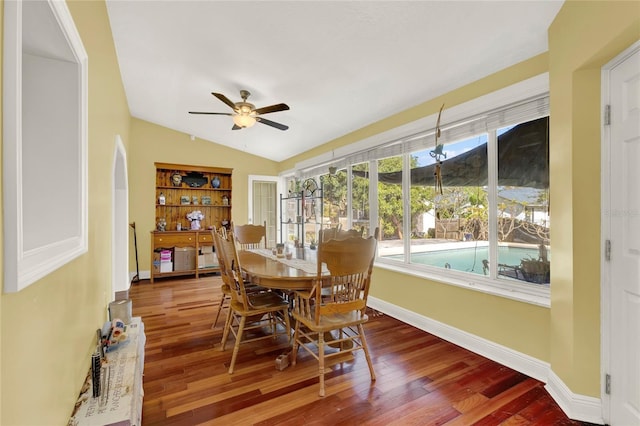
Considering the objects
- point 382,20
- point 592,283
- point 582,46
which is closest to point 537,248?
point 592,283

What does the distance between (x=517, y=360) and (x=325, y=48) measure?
301 cm

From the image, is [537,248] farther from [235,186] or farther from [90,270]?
[235,186]

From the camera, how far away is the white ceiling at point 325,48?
207cm

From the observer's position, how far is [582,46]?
1.74 meters

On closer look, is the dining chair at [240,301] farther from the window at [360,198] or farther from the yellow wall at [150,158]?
the yellow wall at [150,158]

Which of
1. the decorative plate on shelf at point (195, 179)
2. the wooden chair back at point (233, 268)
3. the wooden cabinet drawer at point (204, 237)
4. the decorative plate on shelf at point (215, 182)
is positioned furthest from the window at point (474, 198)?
the decorative plate on shelf at point (195, 179)

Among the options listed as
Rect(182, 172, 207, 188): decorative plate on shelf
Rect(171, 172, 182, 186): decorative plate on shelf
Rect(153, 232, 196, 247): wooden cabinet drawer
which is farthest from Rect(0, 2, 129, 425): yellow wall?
Rect(182, 172, 207, 188): decorative plate on shelf

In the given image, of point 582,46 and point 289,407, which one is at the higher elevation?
point 582,46

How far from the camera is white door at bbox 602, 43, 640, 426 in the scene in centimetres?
159

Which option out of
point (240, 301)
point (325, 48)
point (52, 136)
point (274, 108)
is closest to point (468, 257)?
point (240, 301)

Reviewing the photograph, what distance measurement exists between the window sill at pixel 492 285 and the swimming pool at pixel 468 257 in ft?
0.24

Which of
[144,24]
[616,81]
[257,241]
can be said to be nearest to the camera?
[616,81]

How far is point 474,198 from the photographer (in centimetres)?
283

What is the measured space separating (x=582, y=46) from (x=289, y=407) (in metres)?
2.84
